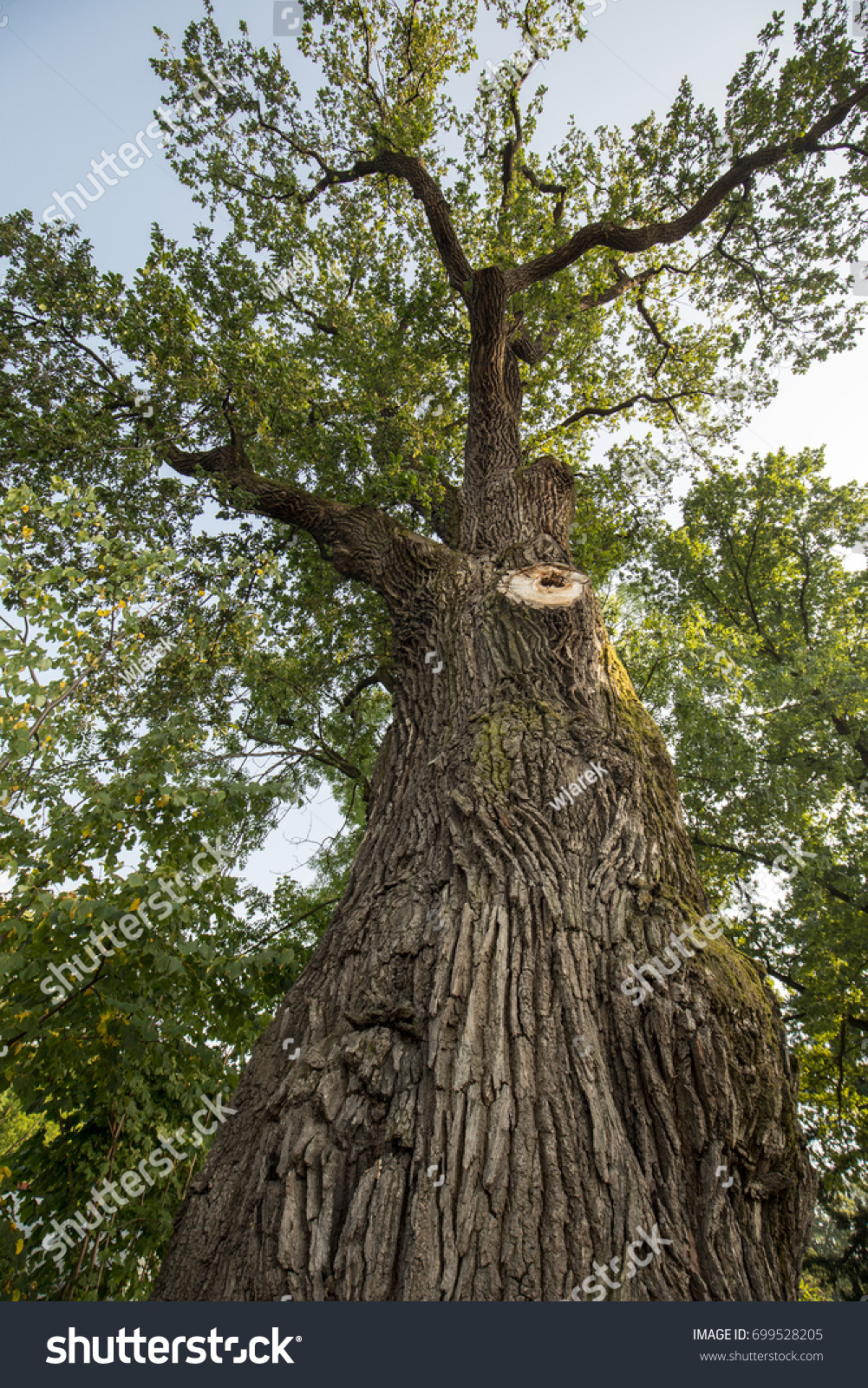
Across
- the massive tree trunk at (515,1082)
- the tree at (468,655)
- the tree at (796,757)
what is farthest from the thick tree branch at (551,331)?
the massive tree trunk at (515,1082)

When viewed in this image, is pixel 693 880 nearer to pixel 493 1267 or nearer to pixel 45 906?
pixel 493 1267

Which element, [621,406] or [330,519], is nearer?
[330,519]

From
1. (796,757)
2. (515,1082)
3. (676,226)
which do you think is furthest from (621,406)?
(515,1082)

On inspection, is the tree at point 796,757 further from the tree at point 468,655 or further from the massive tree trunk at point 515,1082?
the massive tree trunk at point 515,1082

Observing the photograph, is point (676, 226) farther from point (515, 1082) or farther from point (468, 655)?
point (515, 1082)

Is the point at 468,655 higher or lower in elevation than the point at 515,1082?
higher

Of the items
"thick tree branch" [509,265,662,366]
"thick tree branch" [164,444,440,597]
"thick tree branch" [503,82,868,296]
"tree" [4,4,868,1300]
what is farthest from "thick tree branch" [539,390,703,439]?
"thick tree branch" [164,444,440,597]

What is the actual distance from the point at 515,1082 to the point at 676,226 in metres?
9.35

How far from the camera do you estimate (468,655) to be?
3.77 m

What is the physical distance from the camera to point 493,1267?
1.49m

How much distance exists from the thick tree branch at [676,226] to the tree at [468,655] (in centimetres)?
4

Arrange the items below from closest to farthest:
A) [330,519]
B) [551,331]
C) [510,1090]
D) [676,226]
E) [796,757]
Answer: [510,1090], [330,519], [551,331], [676,226], [796,757]

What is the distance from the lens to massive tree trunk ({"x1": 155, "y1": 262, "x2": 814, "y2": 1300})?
61.1 inches

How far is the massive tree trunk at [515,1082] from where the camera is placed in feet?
5.09
